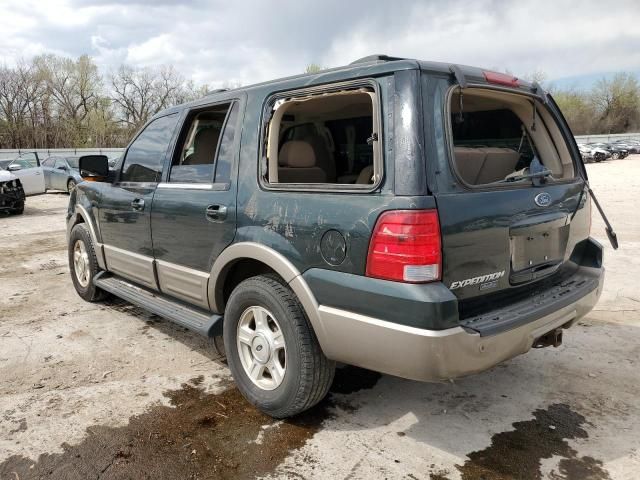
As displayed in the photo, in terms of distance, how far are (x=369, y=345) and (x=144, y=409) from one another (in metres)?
1.59

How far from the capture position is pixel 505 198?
8.36 ft

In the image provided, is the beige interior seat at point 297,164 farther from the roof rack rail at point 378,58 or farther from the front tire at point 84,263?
the front tire at point 84,263

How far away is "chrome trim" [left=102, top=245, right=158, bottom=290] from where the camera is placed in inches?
153

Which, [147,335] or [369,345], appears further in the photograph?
[147,335]

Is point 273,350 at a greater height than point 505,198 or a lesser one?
lesser

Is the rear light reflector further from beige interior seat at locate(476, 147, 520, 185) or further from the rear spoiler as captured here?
beige interior seat at locate(476, 147, 520, 185)

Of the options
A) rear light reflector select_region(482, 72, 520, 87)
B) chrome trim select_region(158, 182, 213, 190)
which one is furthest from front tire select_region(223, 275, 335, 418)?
rear light reflector select_region(482, 72, 520, 87)

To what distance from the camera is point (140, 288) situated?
4.20 metres

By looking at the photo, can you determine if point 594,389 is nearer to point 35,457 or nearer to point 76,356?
point 35,457

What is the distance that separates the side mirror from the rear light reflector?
318 centimetres

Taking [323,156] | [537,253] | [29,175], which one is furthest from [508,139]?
[29,175]

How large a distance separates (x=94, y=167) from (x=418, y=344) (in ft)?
11.0

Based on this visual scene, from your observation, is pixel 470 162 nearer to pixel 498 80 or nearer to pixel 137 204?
pixel 498 80

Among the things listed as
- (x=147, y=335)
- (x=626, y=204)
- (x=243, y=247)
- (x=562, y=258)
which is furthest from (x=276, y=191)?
(x=626, y=204)
